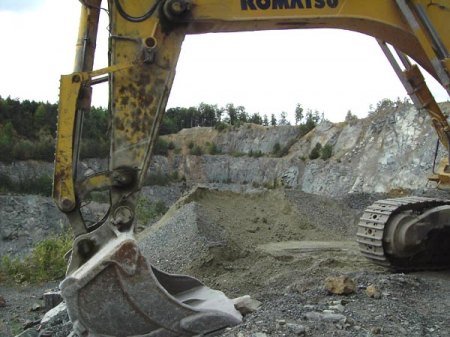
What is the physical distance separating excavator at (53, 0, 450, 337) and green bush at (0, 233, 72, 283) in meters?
5.26

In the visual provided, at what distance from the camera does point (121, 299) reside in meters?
3.38

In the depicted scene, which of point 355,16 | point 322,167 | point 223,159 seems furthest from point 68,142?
point 223,159

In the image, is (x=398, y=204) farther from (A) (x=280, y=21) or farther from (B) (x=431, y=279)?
(A) (x=280, y=21)

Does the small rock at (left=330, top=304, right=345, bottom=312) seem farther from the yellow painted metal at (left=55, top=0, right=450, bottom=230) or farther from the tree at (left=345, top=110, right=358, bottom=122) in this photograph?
the tree at (left=345, top=110, right=358, bottom=122)

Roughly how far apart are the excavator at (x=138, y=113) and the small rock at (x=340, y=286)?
A: 1117mm

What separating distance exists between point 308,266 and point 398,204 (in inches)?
59.1

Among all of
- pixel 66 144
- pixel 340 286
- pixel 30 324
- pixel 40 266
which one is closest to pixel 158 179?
pixel 40 266

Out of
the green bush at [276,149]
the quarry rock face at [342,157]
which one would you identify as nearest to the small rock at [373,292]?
the quarry rock face at [342,157]

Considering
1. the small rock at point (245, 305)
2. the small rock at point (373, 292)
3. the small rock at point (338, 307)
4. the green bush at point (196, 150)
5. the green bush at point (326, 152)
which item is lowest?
the small rock at point (245, 305)

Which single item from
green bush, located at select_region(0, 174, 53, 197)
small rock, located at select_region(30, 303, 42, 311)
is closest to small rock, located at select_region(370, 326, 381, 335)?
small rock, located at select_region(30, 303, 42, 311)

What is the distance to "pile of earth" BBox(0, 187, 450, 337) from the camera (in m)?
4.27

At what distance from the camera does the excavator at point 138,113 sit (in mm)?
3393

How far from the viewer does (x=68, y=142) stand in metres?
3.67

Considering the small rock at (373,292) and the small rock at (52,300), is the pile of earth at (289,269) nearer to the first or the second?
the small rock at (373,292)
